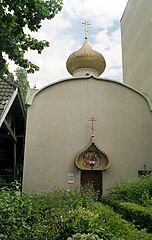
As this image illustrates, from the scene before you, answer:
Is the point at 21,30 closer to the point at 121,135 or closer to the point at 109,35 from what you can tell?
the point at 121,135

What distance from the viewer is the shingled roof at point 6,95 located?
6.61 m

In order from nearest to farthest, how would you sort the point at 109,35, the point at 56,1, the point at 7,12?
the point at 7,12
the point at 56,1
the point at 109,35

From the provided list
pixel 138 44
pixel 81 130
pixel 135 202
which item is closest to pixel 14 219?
pixel 135 202

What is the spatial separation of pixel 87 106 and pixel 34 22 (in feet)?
28.0

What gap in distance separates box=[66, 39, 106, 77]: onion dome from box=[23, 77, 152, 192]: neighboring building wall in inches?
155

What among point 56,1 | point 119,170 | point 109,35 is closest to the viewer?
point 56,1

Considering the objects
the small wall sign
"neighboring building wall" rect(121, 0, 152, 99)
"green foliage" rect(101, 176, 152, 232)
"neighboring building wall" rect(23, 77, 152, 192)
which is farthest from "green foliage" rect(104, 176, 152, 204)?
"neighboring building wall" rect(121, 0, 152, 99)

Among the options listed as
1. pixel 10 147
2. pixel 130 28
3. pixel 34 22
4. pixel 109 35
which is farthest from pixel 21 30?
pixel 130 28

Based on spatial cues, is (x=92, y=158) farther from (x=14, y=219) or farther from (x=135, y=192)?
(x=14, y=219)

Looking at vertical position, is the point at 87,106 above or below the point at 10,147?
above

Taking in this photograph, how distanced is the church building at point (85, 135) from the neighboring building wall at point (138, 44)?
1.90 meters

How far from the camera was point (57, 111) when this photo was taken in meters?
13.5

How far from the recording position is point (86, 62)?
1795 cm

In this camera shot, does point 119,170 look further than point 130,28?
No
